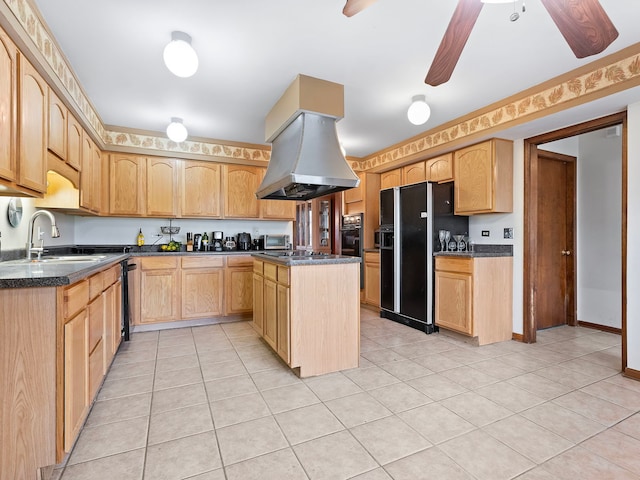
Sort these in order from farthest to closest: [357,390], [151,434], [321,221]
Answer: [321,221] → [357,390] → [151,434]

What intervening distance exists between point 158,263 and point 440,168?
11.8ft

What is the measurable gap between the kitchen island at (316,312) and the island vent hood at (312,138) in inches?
25.9

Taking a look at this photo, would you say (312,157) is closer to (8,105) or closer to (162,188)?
(8,105)

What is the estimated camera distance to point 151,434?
5.86 feet

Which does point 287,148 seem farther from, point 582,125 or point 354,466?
point 582,125

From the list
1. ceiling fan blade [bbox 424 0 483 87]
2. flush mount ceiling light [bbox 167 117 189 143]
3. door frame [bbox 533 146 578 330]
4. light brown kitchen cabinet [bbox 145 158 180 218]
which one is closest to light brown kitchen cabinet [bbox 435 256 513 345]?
door frame [bbox 533 146 578 330]

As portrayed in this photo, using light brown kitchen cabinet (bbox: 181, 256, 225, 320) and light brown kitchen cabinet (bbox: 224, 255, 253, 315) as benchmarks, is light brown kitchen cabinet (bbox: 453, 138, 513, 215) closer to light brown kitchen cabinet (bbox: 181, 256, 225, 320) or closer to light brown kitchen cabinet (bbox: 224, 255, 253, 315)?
light brown kitchen cabinet (bbox: 224, 255, 253, 315)

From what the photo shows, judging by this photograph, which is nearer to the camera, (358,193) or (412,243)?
(412,243)

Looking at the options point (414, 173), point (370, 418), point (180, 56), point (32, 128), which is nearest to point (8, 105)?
point (32, 128)

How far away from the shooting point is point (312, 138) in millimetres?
2730

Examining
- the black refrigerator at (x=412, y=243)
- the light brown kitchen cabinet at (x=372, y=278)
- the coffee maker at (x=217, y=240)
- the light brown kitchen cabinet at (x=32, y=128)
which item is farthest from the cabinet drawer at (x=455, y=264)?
the light brown kitchen cabinet at (x=32, y=128)

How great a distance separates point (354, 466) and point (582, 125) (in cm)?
334

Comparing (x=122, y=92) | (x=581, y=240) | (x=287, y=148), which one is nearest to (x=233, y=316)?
(x=287, y=148)

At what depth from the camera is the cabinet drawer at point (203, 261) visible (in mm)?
3957
